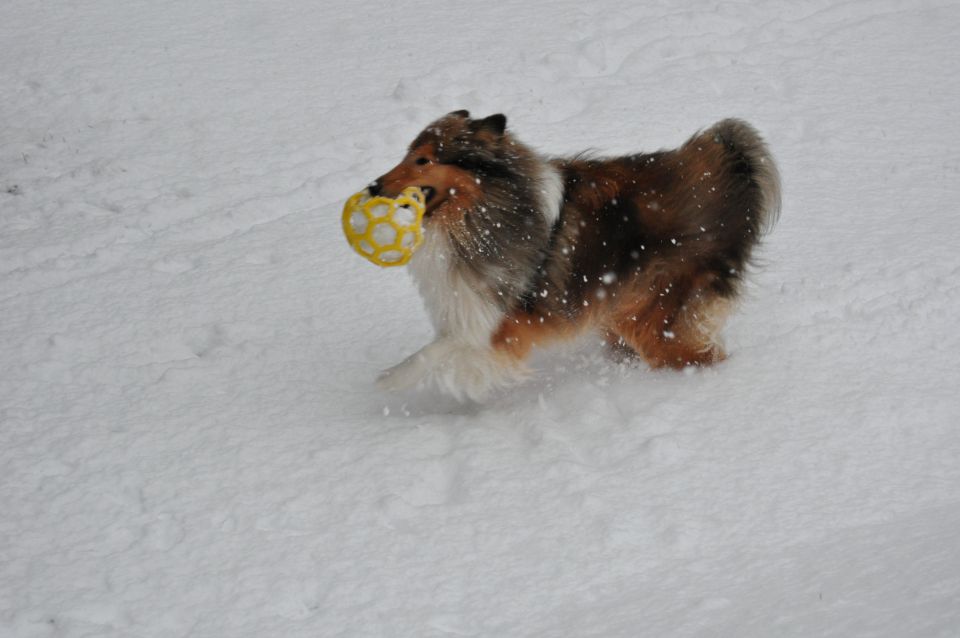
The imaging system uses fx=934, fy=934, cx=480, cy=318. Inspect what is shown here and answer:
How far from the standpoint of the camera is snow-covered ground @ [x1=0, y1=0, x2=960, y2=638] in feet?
10.4

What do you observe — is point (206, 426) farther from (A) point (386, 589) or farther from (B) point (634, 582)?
(B) point (634, 582)

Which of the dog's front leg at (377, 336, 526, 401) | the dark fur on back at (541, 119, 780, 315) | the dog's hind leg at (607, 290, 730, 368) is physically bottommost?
the dog's hind leg at (607, 290, 730, 368)

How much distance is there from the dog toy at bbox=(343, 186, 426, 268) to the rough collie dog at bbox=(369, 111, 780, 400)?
153mm

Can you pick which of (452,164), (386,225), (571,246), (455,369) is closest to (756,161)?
(571,246)

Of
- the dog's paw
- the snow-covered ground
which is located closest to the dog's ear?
the dog's paw

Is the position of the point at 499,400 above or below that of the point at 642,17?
below

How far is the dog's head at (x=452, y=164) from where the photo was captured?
3.83 metres

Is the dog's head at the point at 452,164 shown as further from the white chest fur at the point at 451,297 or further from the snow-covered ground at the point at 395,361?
the snow-covered ground at the point at 395,361

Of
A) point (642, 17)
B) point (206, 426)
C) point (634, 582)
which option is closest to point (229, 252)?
point (206, 426)

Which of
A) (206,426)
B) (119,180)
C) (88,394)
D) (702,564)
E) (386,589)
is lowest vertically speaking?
(702,564)

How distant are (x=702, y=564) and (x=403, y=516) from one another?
1.11 metres

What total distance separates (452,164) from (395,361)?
123 centimetres

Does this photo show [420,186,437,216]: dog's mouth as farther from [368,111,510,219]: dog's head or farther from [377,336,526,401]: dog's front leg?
[377,336,526,401]: dog's front leg

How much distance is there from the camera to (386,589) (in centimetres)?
321
